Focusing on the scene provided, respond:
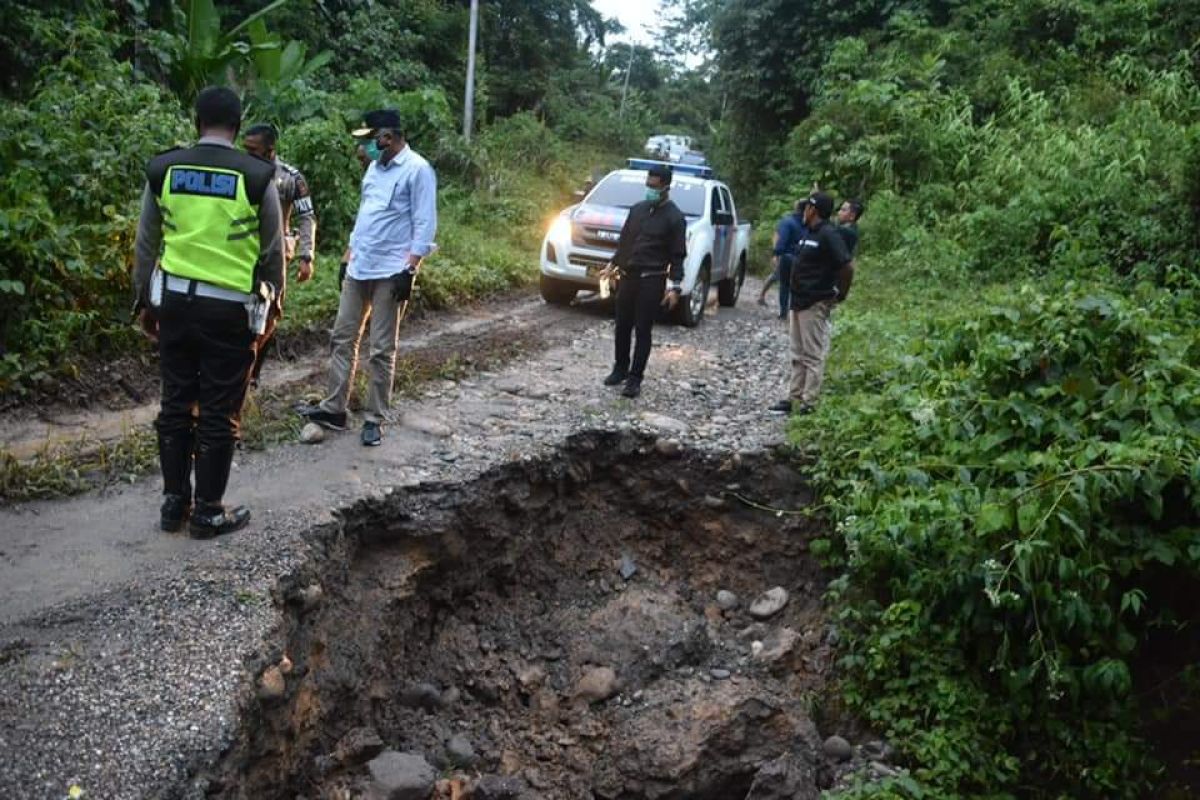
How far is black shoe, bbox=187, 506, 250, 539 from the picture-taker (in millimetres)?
4602

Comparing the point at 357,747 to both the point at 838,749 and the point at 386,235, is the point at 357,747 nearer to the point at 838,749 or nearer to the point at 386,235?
the point at 838,749

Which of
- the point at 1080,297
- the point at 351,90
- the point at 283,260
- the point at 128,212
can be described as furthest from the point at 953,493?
the point at 351,90

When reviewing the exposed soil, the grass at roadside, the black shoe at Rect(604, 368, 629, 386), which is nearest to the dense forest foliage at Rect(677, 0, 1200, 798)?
the black shoe at Rect(604, 368, 629, 386)

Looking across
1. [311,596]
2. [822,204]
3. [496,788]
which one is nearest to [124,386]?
[311,596]

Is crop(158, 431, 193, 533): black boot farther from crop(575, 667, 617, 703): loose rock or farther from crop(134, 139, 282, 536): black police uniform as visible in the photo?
crop(575, 667, 617, 703): loose rock

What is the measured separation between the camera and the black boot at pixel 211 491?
14.7 ft

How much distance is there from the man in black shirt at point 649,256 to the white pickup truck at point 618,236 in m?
3.02

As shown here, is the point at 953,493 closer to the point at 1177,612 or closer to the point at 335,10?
the point at 1177,612

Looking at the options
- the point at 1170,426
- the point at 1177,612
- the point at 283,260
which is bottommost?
the point at 1177,612

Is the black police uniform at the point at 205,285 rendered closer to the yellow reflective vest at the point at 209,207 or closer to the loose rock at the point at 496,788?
the yellow reflective vest at the point at 209,207

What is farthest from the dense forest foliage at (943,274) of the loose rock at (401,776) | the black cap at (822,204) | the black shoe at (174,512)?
the black shoe at (174,512)

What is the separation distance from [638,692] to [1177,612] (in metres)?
3.09

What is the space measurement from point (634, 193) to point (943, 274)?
4.33 metres

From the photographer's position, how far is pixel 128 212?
7.98m
